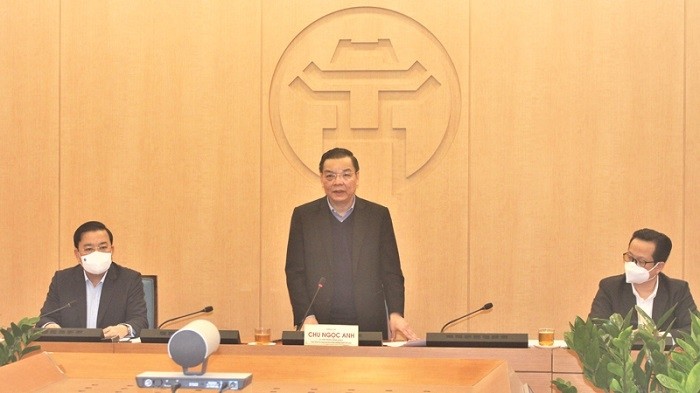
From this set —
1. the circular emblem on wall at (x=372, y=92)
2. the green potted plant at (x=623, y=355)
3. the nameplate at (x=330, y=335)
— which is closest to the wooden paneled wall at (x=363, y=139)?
the circular emblem on wall at (x=372, y=92)

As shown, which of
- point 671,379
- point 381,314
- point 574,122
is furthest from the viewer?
point 574,122

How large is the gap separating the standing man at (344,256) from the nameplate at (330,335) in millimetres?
883

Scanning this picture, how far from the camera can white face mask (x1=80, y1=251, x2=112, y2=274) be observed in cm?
478

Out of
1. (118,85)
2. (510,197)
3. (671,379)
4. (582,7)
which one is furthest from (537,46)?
(671,379)

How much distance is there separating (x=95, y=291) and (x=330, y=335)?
4.97 feet

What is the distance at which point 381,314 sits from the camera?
16.2 feet

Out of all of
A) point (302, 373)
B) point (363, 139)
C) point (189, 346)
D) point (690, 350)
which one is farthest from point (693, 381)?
point (363, 139)

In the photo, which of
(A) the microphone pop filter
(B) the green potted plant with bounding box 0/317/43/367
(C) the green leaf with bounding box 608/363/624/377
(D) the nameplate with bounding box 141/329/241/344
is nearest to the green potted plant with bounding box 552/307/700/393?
(C) the green leaf with bounding box 608/363/624/377

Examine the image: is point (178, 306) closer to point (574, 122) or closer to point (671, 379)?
point (574, 122)

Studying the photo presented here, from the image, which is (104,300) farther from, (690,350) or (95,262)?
(690,350)

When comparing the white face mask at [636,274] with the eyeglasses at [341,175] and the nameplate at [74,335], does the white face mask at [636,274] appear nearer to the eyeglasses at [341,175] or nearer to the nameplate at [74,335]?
the eyeglasses at [341,175]

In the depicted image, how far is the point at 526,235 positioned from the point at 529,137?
0.61 meters

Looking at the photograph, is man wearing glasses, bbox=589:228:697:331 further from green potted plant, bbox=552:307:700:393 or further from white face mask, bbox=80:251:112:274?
green potted plant, bbox=552:307:700:393

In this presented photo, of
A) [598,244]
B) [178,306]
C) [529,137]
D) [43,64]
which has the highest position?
[43,64]
